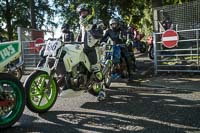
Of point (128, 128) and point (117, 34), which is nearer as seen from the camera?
point (128, 128)

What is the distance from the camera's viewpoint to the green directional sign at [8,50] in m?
5.32

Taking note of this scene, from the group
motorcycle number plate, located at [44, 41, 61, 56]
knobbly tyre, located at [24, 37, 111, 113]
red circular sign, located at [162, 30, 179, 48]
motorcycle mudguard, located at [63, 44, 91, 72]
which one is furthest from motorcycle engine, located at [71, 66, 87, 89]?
red circular sign, located at [162, 30, 179, 48]

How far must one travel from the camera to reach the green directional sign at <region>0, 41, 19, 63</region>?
5.32m

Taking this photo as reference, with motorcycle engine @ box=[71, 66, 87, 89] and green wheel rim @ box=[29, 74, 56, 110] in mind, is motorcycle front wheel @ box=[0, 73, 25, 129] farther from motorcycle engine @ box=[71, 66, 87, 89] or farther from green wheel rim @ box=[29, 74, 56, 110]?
motorcycle engine @ box=[71, 66, 87, 89]

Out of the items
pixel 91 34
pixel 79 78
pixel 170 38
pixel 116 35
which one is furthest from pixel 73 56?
pixel 170 38

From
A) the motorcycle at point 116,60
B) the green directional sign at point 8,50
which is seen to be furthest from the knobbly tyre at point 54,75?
Answer: the motorcycle at point 116,60

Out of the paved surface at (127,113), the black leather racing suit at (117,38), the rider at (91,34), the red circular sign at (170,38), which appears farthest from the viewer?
the red circular sign at (170,38)

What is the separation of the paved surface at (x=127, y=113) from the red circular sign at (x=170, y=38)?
1779mm

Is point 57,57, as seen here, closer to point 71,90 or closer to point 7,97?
point 71,90

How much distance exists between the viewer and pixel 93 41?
7.12 metres

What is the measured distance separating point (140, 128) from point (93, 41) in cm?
265

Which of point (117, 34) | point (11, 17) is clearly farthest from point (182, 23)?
point (11, 17)

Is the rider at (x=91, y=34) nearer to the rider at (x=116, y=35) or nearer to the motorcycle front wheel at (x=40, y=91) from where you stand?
the motorcycle front wheel at (x=40, y=91)

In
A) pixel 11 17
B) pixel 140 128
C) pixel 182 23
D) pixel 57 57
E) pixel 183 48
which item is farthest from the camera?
pixel 11 17
